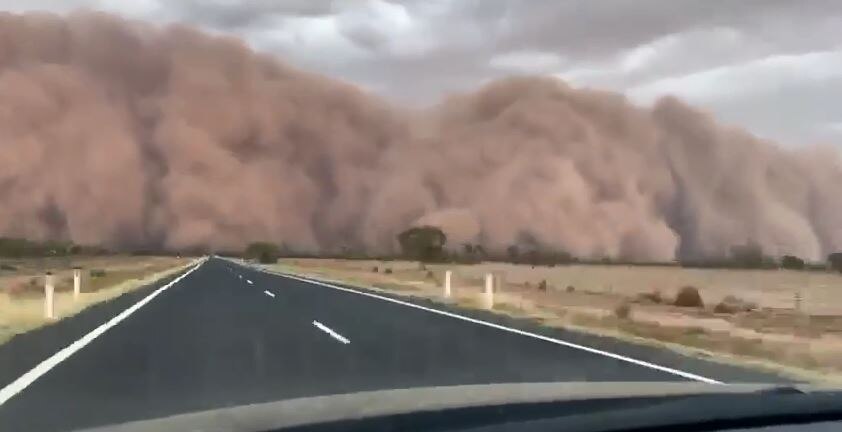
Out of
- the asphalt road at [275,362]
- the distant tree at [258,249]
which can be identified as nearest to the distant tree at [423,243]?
the distant tree at [258,249]

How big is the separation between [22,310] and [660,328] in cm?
1401

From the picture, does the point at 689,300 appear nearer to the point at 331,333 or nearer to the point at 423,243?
the point at 331,333

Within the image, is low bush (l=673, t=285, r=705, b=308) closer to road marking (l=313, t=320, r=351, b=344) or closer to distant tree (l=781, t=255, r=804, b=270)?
road marking (l=313, t=320, r=351, b=344)

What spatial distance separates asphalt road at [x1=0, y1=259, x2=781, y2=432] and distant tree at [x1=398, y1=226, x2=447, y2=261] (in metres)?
88.0

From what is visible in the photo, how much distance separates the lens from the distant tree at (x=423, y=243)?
10469 centimetres

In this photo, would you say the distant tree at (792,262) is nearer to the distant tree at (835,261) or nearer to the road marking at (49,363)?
the distant tree at (835,261)

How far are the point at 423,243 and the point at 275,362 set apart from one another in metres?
98.5

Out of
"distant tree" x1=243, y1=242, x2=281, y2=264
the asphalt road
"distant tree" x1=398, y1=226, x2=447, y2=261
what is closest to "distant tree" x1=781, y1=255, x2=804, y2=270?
"distant tree" x1=398, y1=226, x2=447, y2=261

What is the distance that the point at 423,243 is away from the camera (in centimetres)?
10862

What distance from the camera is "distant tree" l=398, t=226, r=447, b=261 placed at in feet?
343

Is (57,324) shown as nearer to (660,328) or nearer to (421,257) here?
(660,328)

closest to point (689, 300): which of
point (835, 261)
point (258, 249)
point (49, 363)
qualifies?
point (49, 363)

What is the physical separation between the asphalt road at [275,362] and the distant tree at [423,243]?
3466 inches

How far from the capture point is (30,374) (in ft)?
29.8
